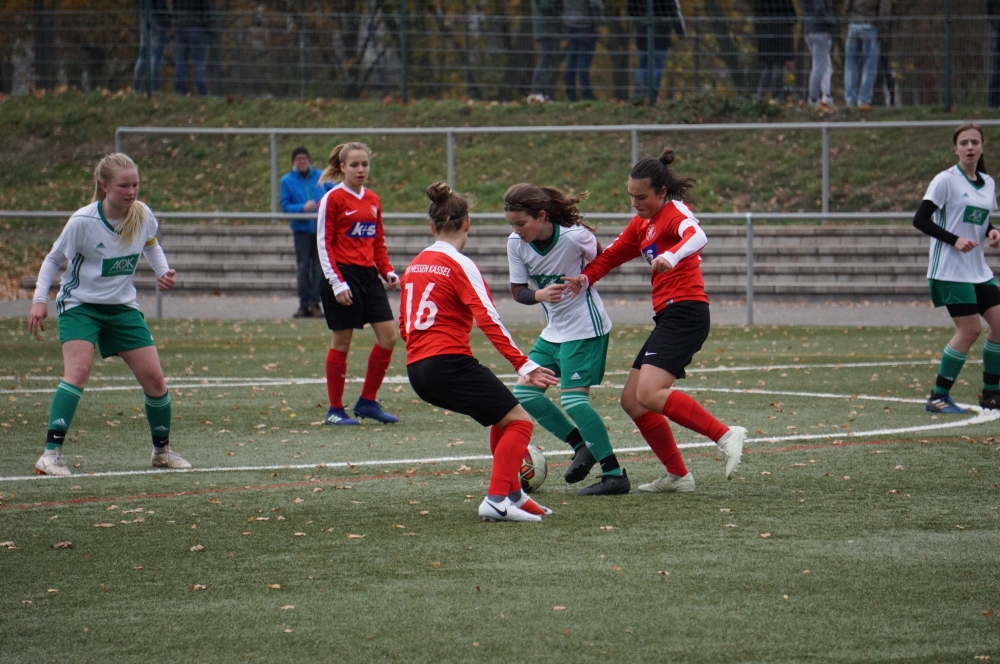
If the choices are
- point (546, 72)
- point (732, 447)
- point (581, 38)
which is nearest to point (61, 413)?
point (732, 447)

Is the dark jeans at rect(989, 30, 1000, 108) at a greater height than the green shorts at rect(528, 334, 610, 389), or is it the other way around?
the dark jeans at rect(989, 30, 1000, 108)

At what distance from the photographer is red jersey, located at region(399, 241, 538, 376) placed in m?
6.04

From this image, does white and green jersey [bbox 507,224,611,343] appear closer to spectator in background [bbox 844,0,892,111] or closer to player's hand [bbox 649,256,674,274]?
player's hand [bbox 649,256,674,274]

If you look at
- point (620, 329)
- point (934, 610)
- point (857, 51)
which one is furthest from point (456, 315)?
point (857, 51)

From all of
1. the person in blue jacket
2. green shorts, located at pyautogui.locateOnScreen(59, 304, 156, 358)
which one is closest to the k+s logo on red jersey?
green shorts, located at pyautogui.locateOnScreen(59, 304, 156, 358)

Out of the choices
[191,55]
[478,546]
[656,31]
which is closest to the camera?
[478,546]

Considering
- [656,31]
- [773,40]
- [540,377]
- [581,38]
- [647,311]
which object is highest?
[656,31]

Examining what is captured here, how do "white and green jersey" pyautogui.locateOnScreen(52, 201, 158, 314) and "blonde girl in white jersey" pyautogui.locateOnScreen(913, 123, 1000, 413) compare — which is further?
"blonde girl in white jersey" pyautogui.locateOnScreen(913, 123, 1000, 413)

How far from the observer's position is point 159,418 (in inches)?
306

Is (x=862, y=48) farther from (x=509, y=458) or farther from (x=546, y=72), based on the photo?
(x=509, y=458)

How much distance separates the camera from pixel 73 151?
26.5m

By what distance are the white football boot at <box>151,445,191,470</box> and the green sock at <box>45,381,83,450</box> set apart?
54 cm

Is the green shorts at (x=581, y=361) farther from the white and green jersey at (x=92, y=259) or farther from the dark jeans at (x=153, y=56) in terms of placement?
the dark jeans at (x=153, y=56)

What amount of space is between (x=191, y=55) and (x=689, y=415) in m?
21.8
